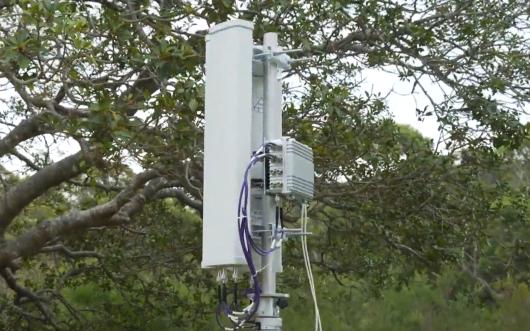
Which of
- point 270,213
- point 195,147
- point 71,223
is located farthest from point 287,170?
point 71,223

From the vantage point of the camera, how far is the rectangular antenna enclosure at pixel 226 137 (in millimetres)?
4137

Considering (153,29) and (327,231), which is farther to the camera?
(327,231)

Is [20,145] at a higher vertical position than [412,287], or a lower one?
higher

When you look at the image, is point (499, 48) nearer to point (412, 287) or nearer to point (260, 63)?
point (260, 63)

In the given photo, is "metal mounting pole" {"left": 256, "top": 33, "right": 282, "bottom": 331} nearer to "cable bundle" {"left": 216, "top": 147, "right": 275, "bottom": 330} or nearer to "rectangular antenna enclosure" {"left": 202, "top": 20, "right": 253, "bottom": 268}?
"cable bundle" {"left": 216, "top": 147, "right": 275, "bottom": 330}

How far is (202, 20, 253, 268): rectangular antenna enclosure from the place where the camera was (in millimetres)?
4137

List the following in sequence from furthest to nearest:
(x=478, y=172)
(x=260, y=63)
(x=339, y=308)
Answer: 1. (x=339, y=308)
2. (x=478, y=172)
3. (x=260, y=63)

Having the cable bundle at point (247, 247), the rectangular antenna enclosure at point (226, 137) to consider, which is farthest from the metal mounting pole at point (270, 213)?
the rectangular antenna enclosure at point (226, 137)

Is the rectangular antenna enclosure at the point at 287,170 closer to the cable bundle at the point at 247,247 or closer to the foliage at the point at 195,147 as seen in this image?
the cable bundle at the point at 247,247

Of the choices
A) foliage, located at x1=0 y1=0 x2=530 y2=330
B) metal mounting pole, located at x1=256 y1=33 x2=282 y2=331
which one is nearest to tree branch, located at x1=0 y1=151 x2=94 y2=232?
foliage, located at x1=0 y1=0 x2=530 y2=330

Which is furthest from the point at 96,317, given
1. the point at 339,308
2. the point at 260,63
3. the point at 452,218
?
the point at 260,63

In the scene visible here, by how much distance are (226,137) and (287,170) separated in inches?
11.6

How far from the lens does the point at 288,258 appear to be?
27.3 feet

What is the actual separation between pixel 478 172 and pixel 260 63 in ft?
12.1
